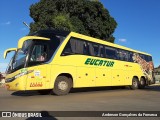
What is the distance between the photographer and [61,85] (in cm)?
1474

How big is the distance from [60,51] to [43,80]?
1838 millimetres

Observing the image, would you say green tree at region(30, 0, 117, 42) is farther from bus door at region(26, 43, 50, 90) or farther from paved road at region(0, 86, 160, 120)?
paved road at region(0, 86, 160, 120)

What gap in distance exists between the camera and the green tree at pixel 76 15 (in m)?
32.3

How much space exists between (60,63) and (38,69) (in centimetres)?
147

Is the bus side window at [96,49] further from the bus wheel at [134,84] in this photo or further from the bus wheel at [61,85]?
the bus wheel at [134,84]

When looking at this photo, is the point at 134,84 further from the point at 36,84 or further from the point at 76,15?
the point at 76,15

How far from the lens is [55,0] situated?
3353cm

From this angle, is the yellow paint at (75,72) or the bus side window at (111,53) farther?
the bus side window at (111,53)

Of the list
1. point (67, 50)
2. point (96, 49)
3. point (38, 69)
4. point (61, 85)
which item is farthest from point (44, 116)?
point (96, 49)

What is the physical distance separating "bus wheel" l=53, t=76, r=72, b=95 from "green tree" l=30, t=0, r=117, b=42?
17.3 meters

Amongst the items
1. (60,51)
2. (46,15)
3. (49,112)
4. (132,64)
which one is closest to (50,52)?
(60,51)

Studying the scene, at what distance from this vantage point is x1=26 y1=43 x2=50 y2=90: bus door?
13310mm

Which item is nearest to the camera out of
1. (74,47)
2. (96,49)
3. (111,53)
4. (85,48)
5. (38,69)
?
(38,69)

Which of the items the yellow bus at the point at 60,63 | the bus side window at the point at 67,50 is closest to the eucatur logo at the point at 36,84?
the yellow bus at the point at 60,63
